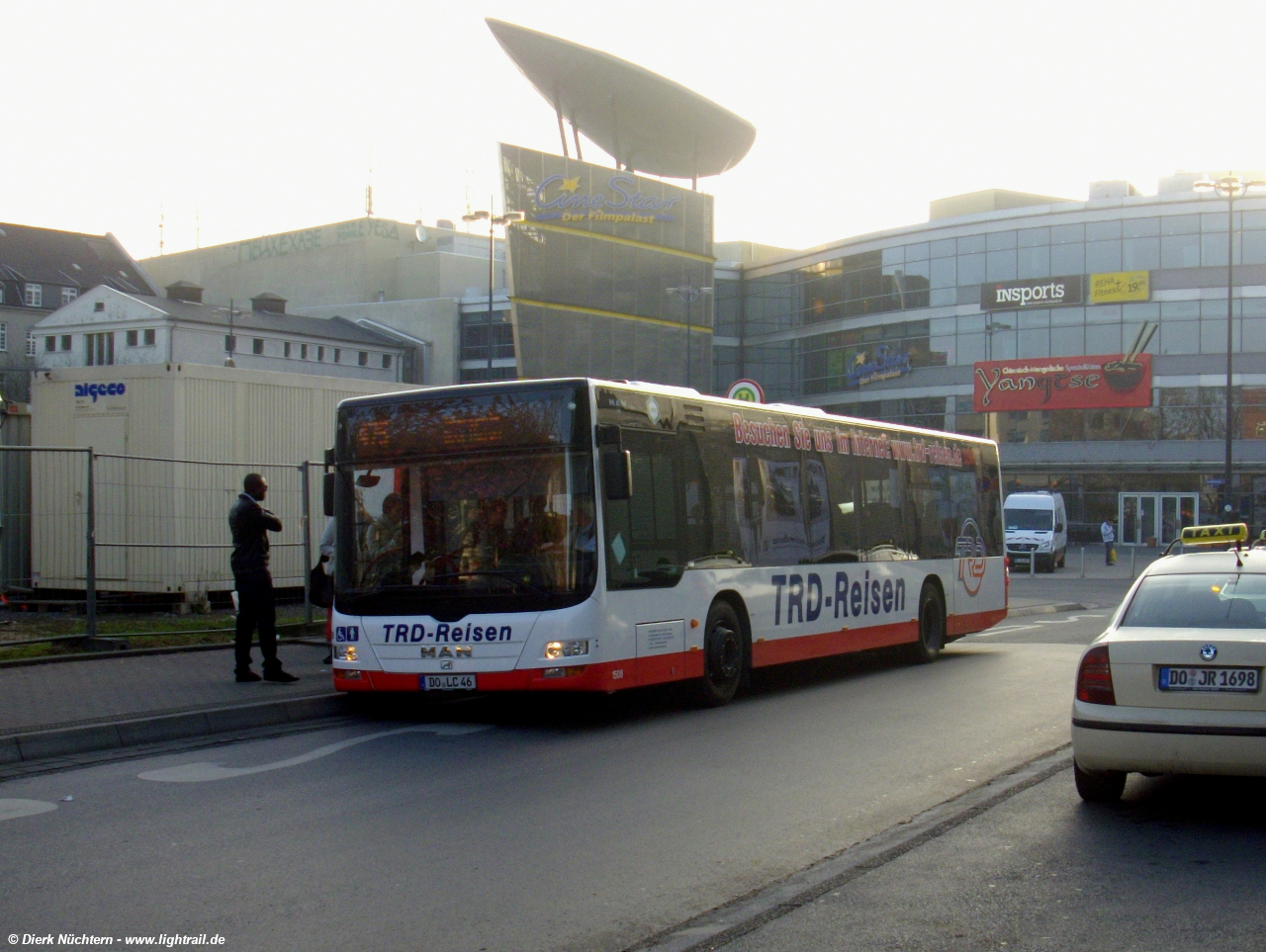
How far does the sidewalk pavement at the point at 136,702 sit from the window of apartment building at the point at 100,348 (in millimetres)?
73396

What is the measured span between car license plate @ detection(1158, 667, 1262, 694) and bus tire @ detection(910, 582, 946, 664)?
372 inches

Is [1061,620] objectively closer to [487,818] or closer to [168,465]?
[168,465]

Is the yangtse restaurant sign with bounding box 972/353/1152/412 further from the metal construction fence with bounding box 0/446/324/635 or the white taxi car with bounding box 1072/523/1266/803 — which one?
the white taxi car with bounding box 1072/523/1266/803

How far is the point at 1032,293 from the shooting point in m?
60.2

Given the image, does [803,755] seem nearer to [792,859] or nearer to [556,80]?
[792,859]

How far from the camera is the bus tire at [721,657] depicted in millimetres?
11766

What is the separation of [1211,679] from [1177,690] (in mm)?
172

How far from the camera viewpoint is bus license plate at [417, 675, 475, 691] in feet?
34.2

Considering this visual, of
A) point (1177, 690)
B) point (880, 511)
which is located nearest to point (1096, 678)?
point (1177, 690)

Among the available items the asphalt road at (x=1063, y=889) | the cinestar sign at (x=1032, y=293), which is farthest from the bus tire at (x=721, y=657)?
the cinestar sign at (x=1032, y=293)

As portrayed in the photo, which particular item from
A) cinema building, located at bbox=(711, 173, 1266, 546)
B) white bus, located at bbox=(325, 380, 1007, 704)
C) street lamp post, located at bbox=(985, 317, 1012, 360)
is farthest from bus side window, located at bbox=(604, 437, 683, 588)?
street lamp post, located at bbox=(985, 317, 1012, 360)

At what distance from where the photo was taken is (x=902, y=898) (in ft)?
17.9

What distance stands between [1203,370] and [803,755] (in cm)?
5369

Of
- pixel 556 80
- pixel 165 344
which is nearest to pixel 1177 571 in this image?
pixel 556 80
